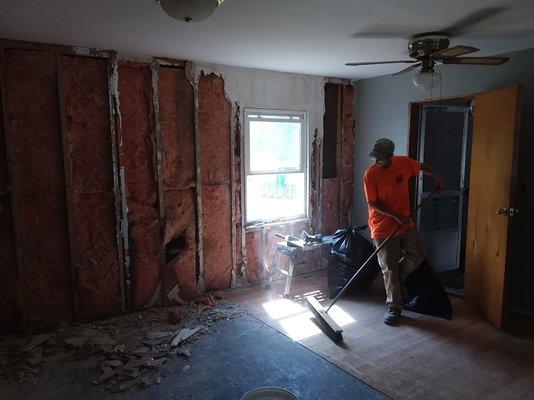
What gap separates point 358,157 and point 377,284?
154 cm

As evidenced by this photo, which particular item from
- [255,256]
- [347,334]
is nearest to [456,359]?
[347,334]

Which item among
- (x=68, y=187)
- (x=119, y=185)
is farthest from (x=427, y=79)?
(x=68, y=187)

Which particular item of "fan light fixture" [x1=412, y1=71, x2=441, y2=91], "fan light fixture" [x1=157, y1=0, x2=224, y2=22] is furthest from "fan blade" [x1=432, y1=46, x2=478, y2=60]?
"fan light fixture" [x1=157, y1=0, x2=224, y2=22]

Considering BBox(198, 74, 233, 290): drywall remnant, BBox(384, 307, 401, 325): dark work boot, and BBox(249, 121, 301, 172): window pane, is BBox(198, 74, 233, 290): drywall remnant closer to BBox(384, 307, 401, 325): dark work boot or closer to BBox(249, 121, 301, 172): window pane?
BBox(249, 121, 301, 172): window pane

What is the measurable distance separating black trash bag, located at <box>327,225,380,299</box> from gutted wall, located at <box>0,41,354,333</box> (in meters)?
0.79

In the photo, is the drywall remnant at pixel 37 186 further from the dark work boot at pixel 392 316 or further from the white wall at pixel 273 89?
the dark work boot at pixel 392 316

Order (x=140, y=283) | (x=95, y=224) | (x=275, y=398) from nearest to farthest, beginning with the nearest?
1. (x=275, y=398)
2. (x=95, y=224)
3. (x=140, y=283)

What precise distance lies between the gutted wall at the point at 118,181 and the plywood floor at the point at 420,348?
74 cm

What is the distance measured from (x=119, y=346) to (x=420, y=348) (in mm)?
2217

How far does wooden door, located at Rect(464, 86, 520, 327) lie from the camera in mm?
3045

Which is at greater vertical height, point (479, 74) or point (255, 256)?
point (479, 74)

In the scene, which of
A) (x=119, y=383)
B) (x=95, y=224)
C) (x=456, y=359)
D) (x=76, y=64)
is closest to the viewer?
(x=119, y=383)

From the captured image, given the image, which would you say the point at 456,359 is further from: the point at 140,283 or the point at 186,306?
the point at 140,283

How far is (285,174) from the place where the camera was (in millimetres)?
4344
